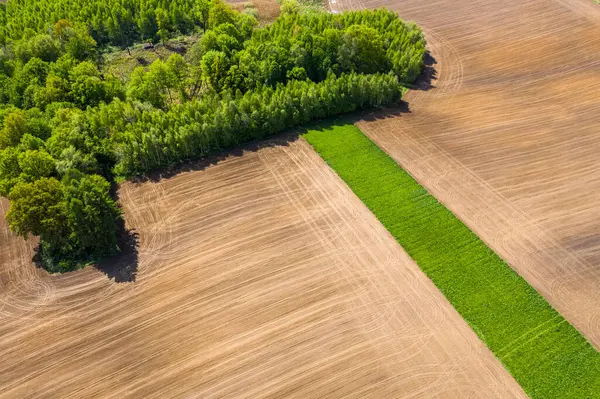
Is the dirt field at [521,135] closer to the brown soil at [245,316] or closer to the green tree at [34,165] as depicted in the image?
the brown soil at [245,316]

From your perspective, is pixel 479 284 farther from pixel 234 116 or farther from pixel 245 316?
pixel 234 116

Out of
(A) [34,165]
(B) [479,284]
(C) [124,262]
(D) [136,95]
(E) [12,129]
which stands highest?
(E) [12,129]

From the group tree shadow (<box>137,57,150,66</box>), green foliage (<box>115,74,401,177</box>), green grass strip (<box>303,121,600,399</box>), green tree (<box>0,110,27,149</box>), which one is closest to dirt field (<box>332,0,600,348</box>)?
green grass strip (<box>303,121,600,399</box>)

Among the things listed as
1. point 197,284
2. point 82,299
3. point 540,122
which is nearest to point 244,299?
point 197,284

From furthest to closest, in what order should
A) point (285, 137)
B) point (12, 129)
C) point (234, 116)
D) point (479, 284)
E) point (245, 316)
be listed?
point (285, 137)
point (234, 116)
point (12, 129)
point (479, 284)
point (245, 316)

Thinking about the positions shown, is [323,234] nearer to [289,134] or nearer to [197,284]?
[197,284]

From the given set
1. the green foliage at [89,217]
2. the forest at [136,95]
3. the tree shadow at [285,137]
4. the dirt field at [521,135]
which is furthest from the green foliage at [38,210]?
the dirt field at [521,135]

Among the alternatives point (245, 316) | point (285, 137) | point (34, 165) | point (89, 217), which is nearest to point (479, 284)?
point (245, 316)
